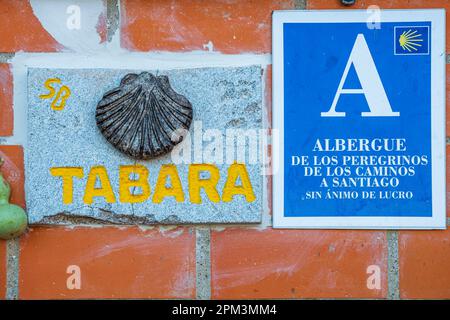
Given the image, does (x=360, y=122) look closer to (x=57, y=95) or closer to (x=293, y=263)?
(x=293, y=263)

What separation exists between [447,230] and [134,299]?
0.62 m

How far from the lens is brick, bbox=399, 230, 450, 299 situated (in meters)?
1.38

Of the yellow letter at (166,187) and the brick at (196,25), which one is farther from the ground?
the brick at (196,25)

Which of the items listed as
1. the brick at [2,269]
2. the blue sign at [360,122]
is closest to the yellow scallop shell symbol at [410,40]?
the blue sign at [360,122]

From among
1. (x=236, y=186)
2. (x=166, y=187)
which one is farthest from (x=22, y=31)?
(x=236, y=186)

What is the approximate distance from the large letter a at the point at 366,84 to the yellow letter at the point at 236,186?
0.19m

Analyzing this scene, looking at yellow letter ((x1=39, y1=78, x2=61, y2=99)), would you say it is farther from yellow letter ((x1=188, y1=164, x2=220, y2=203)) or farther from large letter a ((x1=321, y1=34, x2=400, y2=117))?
large letter a ((x1=321, y1=34, x2=400, y2=117))

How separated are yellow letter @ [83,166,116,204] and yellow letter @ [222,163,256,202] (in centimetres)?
22

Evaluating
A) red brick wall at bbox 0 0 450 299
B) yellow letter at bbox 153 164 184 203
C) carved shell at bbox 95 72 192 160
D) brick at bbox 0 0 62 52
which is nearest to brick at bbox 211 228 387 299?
red brick wall at bbox 0 0 450 299

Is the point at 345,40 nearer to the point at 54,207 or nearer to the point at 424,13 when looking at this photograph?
the point at 424,13

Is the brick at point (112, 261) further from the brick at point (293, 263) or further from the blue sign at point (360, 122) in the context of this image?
the blue sign at point (360, 122)

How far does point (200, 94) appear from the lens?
1.38m

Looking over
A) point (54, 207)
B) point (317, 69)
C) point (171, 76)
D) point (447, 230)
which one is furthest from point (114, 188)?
point (447, 230)

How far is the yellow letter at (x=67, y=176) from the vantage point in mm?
1373
